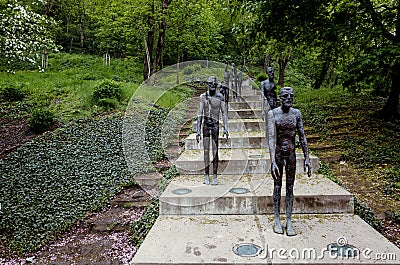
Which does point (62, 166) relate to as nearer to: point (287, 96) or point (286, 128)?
point (286, 128)

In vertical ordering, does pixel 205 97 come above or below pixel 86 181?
above

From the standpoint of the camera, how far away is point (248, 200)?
5301mm

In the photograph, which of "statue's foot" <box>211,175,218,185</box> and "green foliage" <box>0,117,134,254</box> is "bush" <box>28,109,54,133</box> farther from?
"statue's foot" <box>211,175,218,185</box>

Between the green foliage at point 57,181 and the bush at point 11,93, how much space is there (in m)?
4.24

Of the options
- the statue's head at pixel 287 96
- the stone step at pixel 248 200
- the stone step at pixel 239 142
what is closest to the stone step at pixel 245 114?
the stone step at pixel 239 142

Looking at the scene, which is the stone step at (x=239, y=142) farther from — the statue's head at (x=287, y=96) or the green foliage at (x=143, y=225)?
the statue's head at (x=287, y=96)

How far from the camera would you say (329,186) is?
18.7 ft

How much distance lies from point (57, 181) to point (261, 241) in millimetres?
5589

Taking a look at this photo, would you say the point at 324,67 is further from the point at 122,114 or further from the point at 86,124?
the point at 86,124

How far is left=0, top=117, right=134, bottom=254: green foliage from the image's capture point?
6.34 m

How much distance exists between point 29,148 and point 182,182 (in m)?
5.53

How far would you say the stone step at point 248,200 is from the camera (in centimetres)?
521

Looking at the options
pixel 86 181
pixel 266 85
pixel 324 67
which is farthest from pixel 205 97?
pixel 324 67

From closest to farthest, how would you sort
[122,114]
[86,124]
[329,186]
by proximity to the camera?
[329,186]
[86,124]
[122,114]
